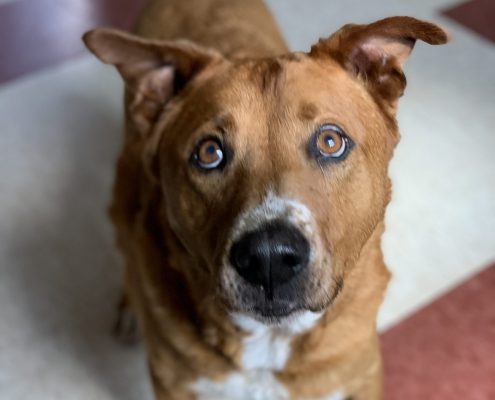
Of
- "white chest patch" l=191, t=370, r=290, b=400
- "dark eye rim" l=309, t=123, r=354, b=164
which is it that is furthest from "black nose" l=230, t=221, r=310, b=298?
"white chest patch" l=191, t=370, r=290, b=400

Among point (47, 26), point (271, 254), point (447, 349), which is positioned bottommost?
point (447, 349)

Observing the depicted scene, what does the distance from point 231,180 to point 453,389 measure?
1072mm

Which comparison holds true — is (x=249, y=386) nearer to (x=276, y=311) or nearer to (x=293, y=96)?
(x=276, y=311)

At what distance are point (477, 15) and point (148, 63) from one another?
8.48ft

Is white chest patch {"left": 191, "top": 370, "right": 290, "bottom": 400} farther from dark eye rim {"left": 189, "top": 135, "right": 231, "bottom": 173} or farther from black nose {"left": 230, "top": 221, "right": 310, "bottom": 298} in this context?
dark eye rim {"left": 189, "top": 135, "right": 231, "bottom": 173}

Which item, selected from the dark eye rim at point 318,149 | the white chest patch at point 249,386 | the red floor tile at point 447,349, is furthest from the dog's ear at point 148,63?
the red floor tile at point 447,349

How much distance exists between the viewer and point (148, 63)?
1.59 meters

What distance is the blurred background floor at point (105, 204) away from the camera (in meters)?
2.13

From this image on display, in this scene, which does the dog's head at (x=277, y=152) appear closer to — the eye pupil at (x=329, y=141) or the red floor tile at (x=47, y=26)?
the eye pupil at (x=329, y=141)

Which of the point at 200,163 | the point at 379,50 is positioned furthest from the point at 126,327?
the point at 379,50

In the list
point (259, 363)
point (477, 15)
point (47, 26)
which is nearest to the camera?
point (259, 363)

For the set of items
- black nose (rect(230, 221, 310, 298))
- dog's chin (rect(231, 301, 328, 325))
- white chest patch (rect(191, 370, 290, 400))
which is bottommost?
white chest patch (rect(191, 370, 290, 400))

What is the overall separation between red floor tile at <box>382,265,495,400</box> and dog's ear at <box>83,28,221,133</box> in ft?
3.49

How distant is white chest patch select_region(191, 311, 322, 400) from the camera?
1.60m
